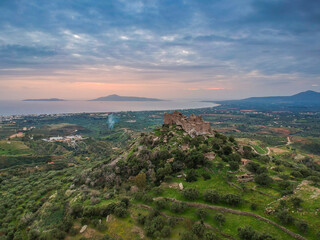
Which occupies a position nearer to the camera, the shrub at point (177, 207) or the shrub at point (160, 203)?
the shrub at point (177, 207)

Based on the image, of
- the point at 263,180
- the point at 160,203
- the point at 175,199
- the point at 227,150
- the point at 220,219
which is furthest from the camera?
the point at 227,150

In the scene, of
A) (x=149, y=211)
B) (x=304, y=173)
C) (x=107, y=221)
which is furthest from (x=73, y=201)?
(x=304, y=173)

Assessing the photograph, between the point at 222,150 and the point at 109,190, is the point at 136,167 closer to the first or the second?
the point at 109,190

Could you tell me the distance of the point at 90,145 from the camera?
115062mm

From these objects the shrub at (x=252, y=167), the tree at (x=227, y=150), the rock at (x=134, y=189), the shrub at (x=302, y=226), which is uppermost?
the tree at (x=227, y=150)

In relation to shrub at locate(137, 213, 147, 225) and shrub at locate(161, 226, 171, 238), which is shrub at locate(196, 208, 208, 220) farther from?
shrub at locate(137, 213, 147, 225)

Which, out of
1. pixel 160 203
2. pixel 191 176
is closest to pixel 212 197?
Result: pixel 191 176

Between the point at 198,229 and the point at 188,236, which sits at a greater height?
the point at 198,229

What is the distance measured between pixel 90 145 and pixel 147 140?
76515 millimetres

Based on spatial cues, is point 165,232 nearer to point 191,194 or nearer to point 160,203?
point 160,203

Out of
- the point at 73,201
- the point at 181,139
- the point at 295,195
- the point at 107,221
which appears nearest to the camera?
the point at 295,195

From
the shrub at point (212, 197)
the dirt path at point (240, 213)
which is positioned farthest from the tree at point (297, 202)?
the shrub at point (212, 197)

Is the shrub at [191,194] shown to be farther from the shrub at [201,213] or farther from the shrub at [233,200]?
the shrub at [233,200]

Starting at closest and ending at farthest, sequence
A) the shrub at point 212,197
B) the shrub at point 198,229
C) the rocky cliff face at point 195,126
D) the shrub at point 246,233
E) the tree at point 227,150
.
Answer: the shrub at point 246,233 < the shrub at point 198,229 < the shrub at point 212,197 < the tree at point 227,150 < the rocky cliff face at point 195,126
